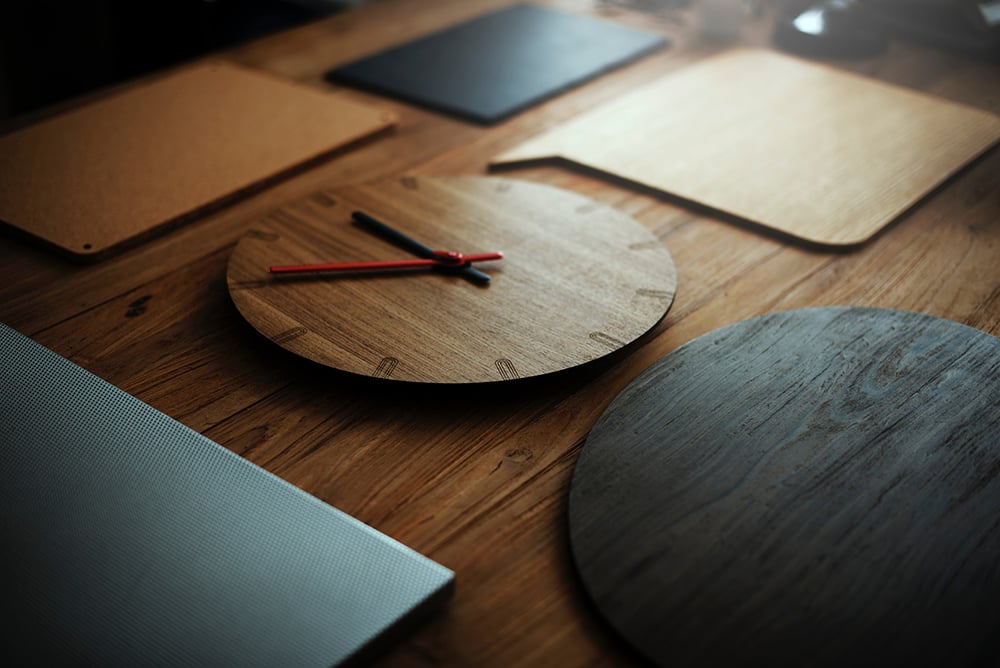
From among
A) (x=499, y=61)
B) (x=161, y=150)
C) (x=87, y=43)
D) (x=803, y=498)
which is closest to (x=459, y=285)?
(x=803, y=498)

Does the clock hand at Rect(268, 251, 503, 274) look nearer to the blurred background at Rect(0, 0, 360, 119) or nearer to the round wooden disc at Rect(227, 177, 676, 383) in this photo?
the round wooden disc at Rect(227, 177, 676, 383)

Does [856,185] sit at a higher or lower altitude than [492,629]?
higher

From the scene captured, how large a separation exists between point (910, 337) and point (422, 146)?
2.30 feet

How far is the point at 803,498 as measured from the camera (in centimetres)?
72

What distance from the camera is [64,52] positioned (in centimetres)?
210

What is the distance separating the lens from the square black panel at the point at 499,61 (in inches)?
58.0

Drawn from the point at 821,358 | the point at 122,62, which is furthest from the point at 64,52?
the point at 821,358

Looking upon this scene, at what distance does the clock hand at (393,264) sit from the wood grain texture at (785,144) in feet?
1.08

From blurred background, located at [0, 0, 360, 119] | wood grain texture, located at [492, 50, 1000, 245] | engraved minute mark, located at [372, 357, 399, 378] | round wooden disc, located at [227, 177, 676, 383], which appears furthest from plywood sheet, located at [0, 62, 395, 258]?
blurred background, located at [0, 0, 360, 119]

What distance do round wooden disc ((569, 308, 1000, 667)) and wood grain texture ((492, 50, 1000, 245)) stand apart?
0.91 feet

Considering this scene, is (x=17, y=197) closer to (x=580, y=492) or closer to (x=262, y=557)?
(x=262, y=557)

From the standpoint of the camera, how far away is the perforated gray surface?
0.61 metres

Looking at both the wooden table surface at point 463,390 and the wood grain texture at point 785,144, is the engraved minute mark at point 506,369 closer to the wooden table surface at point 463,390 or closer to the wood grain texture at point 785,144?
the wooden table surface at point 463,390

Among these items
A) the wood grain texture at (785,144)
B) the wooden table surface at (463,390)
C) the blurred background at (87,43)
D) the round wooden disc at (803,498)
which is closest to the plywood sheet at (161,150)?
the wooden table surface at (463,390)
